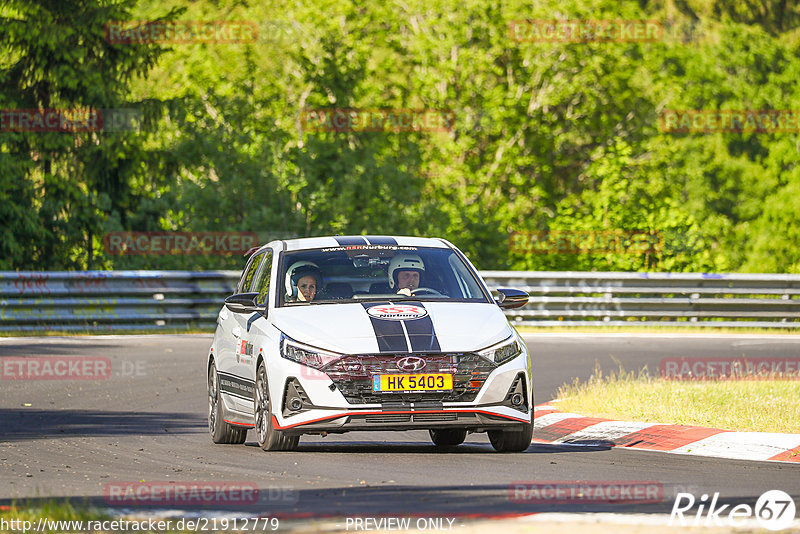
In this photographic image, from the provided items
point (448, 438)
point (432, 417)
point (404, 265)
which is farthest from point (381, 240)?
point (432, 417)

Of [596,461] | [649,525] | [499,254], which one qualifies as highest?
[649,525]

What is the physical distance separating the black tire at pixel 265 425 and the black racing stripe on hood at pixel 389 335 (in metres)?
0.96

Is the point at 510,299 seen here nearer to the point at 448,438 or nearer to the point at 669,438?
the point at 448,438

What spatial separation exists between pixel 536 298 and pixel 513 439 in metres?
16.9

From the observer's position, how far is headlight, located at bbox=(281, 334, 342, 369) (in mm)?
10297

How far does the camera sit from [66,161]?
107 ft

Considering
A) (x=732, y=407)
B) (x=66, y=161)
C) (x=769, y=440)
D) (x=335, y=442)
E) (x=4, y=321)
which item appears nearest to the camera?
(x=769, y=440)

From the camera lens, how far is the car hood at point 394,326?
1030cm

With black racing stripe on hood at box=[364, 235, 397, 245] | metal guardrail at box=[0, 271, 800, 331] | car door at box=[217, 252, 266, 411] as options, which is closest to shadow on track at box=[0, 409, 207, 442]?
Result: car door at box=[217, 252, 266, 411]

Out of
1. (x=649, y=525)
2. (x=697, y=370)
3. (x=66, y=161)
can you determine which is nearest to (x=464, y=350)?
(x=649, y=525)

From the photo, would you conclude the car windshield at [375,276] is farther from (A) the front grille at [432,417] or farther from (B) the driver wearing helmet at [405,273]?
(A) the front grille at [432,417]

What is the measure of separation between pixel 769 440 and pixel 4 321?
1661cm

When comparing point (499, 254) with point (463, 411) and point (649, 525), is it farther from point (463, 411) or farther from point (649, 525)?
point (649, 525)

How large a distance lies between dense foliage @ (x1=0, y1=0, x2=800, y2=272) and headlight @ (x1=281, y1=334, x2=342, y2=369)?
19976mm
